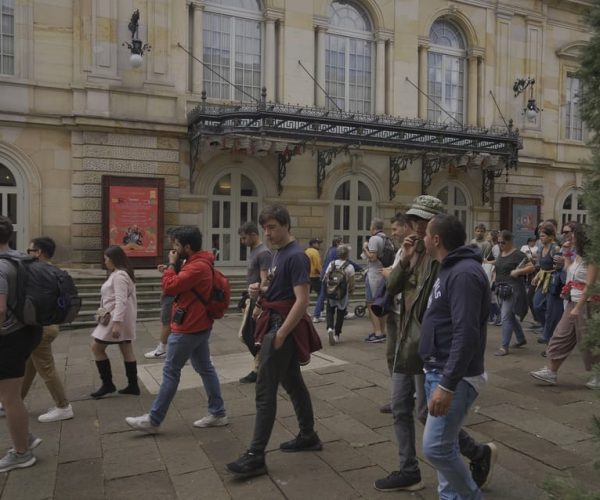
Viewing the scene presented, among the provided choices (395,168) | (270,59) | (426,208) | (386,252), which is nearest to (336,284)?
(386,252)

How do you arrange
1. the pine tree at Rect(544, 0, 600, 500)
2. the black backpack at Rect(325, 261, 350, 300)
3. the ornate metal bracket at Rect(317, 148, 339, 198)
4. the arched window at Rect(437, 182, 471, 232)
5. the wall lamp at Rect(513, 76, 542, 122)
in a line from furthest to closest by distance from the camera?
the wall lamp at Rect(513, 76, 542, 122) → the arched window at Rect(437, 182, 471, 232) → the ornate metal bracket at Rect(317, 148, 339, 198) → the black backpack at Rect(325, 261, 350, 300) → the pine tree at Rect(544, 0, 600, 500)

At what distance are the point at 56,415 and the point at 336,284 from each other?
4.84 meters

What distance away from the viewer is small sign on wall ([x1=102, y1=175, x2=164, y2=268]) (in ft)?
47.2

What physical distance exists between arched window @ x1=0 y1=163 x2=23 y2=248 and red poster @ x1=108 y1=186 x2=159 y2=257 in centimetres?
235

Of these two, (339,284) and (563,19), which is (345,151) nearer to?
(339,284)

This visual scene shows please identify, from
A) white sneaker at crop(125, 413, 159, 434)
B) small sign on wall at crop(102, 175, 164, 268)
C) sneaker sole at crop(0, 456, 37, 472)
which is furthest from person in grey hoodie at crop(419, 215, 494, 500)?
small sign on wall at crop(102, 175, 164, 268)

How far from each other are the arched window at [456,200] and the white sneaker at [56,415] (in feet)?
53.7

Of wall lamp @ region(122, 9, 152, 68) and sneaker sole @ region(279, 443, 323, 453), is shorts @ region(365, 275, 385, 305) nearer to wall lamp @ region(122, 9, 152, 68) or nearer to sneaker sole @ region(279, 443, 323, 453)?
sneaker sole @ region(279, 443, 323, 453)

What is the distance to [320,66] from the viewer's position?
682 inches

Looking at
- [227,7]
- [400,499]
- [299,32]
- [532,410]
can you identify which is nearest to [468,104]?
[299,32]

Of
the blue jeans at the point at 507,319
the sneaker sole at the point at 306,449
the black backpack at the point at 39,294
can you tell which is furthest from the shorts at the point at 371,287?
the black backpack at the point at 39,294

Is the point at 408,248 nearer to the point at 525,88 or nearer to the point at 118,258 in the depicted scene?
the point at 118,258

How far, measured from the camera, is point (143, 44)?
14836 millimetres

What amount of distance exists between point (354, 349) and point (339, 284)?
1135mm
